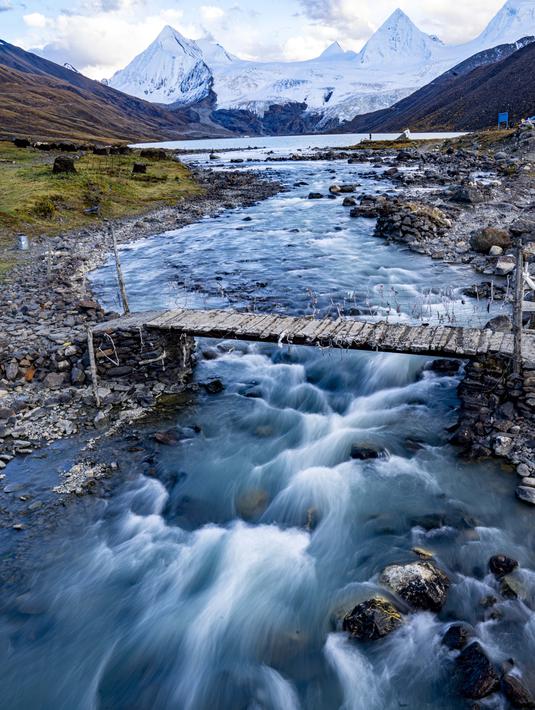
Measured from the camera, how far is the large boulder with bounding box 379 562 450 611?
6.63 meters

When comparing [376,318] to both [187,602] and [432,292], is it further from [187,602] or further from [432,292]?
[187,602]

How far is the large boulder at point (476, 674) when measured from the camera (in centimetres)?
563

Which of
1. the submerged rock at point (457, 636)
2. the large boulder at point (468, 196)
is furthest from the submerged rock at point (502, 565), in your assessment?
the large boulder at point (468, 196)

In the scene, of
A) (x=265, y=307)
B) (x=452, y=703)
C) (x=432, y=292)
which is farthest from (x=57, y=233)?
(x=452, y=703)

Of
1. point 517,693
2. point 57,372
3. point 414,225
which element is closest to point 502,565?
point 517,693

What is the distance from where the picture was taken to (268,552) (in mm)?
8211

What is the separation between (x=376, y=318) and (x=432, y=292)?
3.67 m

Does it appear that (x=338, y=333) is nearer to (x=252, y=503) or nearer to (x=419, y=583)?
(x=252, y=503)

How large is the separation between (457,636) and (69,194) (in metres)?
35.1

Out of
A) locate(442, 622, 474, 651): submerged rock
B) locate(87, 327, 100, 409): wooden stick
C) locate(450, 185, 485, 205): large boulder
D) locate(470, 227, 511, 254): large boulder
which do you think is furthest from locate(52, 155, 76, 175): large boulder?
locate(442, 622, 474, 651): submerged rock

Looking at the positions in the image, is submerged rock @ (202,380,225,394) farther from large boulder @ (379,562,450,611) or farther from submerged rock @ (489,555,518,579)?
submerged rock @ (489,555,518,579)

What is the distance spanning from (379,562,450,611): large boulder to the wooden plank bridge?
4.45 metres

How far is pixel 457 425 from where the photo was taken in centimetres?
1023

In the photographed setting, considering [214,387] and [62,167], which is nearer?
[214,387]
